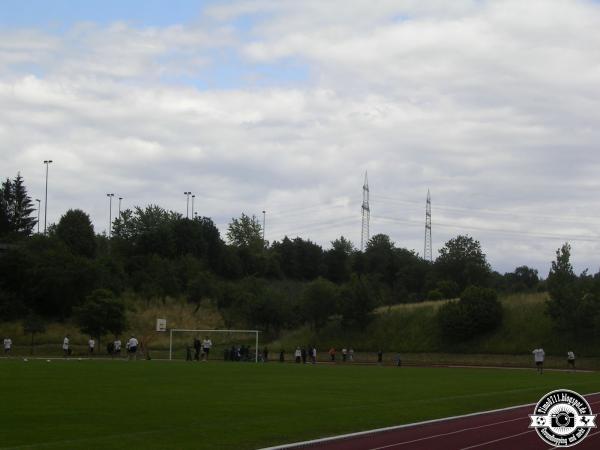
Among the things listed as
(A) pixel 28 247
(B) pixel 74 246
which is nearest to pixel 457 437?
(A) pixel 28 247

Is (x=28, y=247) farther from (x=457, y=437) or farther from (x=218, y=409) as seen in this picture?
(x=457, y=437)

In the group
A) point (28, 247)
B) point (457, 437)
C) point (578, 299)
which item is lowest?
point (457, 437)

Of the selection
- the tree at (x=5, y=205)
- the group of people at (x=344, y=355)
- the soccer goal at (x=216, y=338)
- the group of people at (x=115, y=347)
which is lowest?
the group of people at (x=344, y=355)

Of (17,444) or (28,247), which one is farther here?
(28,247)

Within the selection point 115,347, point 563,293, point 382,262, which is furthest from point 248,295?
point 382,262

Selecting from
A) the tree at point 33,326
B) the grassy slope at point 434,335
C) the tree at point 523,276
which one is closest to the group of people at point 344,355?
the grassy slope at point 434,335

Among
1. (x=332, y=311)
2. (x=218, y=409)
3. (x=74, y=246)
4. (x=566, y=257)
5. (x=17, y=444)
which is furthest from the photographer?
(x=74, y=246)

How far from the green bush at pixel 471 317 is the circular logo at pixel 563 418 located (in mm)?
65452

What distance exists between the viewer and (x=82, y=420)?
21.1m

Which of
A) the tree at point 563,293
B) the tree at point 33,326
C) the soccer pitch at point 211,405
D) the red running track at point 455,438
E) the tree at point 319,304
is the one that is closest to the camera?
the red running track at point 455,438

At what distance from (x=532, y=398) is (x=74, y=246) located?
313 ft

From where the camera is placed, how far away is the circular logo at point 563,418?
1499 cm

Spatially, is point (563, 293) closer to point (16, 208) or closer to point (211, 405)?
point (211, 405)

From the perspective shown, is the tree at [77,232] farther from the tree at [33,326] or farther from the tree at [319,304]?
the tree at [319,304]
